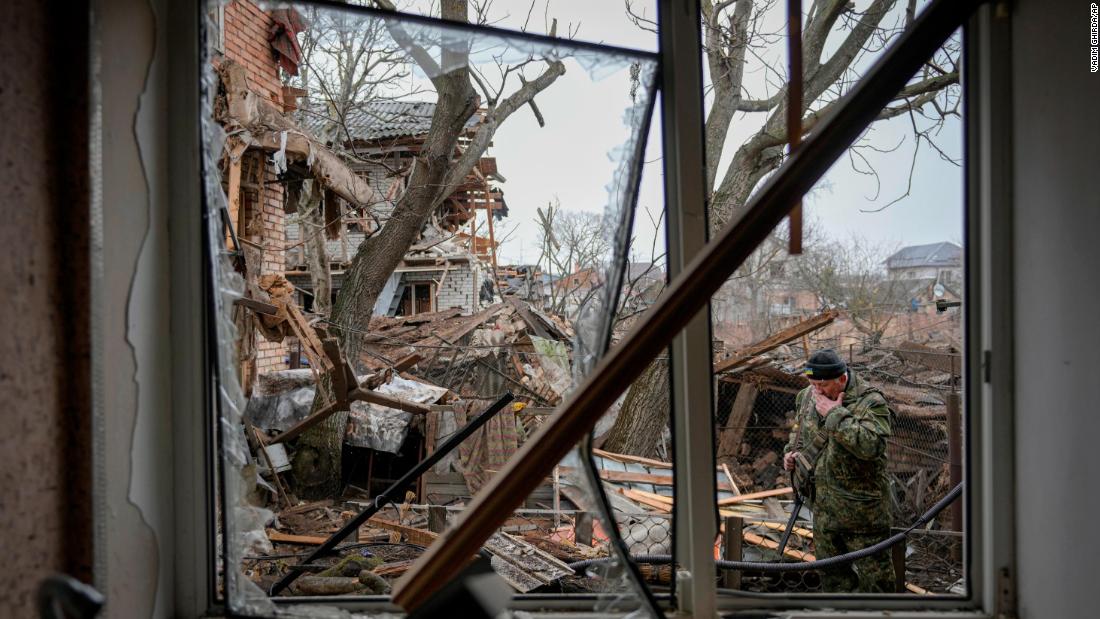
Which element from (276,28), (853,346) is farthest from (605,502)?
(276,28)

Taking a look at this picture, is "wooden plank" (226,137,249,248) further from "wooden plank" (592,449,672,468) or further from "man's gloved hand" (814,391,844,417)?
"man's gloved hand" (814,391,844,417)

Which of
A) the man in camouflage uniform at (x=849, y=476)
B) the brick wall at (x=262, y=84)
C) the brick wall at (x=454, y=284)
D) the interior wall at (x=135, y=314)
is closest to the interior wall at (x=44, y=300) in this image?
the interior wall at (x=135, y=314)

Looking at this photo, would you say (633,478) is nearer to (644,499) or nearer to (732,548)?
(644,499)

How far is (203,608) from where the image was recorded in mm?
1201

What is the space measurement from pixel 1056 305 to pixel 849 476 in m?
2.39

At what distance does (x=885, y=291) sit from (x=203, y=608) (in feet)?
15.7

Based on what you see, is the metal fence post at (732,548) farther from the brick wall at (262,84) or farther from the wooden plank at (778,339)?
the brick wall at (262,84)

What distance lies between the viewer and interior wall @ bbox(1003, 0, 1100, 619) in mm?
1028

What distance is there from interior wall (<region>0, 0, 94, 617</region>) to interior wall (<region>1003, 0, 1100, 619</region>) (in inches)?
62.8

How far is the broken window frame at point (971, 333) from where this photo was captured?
1.18 meters

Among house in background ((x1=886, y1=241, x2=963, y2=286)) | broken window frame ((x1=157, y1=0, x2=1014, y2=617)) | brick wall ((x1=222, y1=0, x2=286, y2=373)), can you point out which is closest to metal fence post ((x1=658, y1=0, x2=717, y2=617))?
broken window frame ((x1=157, y1=0, x2=1014, y2=617))

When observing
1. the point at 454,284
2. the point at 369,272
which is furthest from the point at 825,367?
the point at 454,284

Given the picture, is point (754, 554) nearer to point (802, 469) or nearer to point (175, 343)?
point (802, 469)

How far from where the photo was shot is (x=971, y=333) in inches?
A: 49.8
